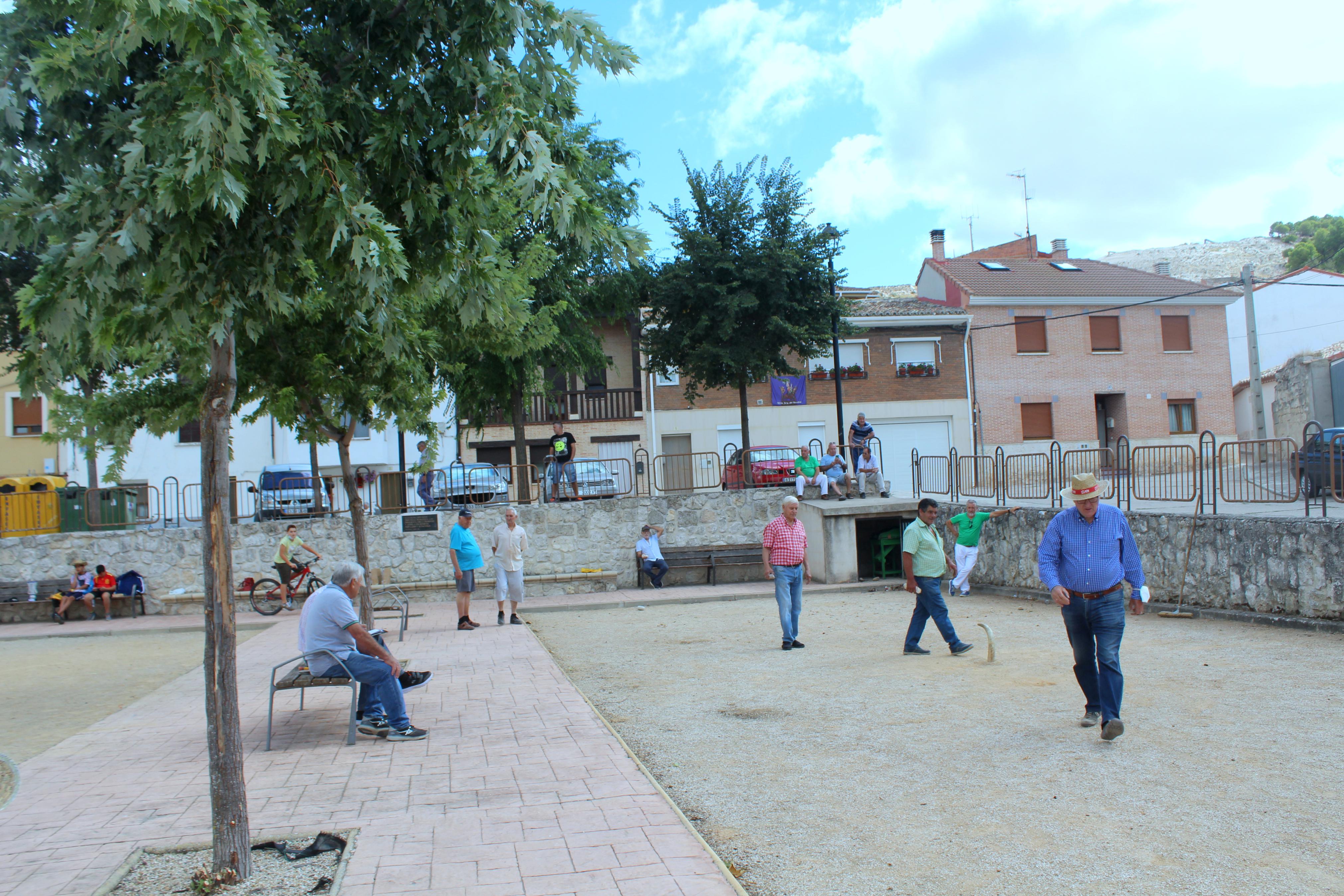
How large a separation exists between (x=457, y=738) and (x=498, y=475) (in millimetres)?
15426

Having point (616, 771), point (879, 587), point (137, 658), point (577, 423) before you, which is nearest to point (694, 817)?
point (616, 771)

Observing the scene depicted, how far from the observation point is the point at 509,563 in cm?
1471

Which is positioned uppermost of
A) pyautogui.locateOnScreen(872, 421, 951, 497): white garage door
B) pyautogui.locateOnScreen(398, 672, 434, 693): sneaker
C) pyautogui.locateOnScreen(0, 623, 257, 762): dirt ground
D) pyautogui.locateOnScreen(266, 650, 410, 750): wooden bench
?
pyautogui.locateOnScreen(872, 421, 951, 497): white garage door

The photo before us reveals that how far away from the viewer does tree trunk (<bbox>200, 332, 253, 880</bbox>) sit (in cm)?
432

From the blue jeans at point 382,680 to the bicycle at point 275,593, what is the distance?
12328 millimetres

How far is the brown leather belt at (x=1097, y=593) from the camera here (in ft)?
21.1

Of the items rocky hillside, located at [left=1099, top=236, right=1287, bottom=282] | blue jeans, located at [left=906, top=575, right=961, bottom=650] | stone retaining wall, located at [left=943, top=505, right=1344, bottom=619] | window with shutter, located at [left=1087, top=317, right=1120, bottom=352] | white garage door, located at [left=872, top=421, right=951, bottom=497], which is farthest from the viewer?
rocky hillside, located at [left=1099, top=236, right=1287, bottom=282]

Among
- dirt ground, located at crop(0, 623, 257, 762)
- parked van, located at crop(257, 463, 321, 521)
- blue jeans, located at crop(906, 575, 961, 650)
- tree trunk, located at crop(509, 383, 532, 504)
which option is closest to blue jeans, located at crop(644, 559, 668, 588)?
tree trunk, located at crop(509, 383, 532, 504)

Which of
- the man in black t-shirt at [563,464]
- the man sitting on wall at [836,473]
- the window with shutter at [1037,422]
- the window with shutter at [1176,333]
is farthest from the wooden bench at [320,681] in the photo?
the window with shutter at [1176,333]

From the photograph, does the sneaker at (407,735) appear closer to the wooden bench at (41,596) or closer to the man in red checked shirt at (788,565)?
the man in red checked shirt at (788,565)

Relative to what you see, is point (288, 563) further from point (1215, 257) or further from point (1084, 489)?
point (1215, 257)

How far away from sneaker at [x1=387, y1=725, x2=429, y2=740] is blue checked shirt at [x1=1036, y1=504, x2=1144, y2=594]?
4440mm

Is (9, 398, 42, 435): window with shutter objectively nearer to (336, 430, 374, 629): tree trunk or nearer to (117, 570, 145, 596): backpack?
(117, 570, 145, 596): backpack

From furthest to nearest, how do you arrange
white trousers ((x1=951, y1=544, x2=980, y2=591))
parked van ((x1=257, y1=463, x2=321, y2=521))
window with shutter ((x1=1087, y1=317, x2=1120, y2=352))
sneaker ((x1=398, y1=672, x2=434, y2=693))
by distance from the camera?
window with shutter ((x1=1087, y1=317, x2=1120, y2=352)) → parked van ((x1=257, y1=463, x2=321, y2=521)) → white trousers ((x1=951, y1=544, x2=980, y2=591)) → sneaker ((x1=398, y1=672, x2=434, y2=693))
